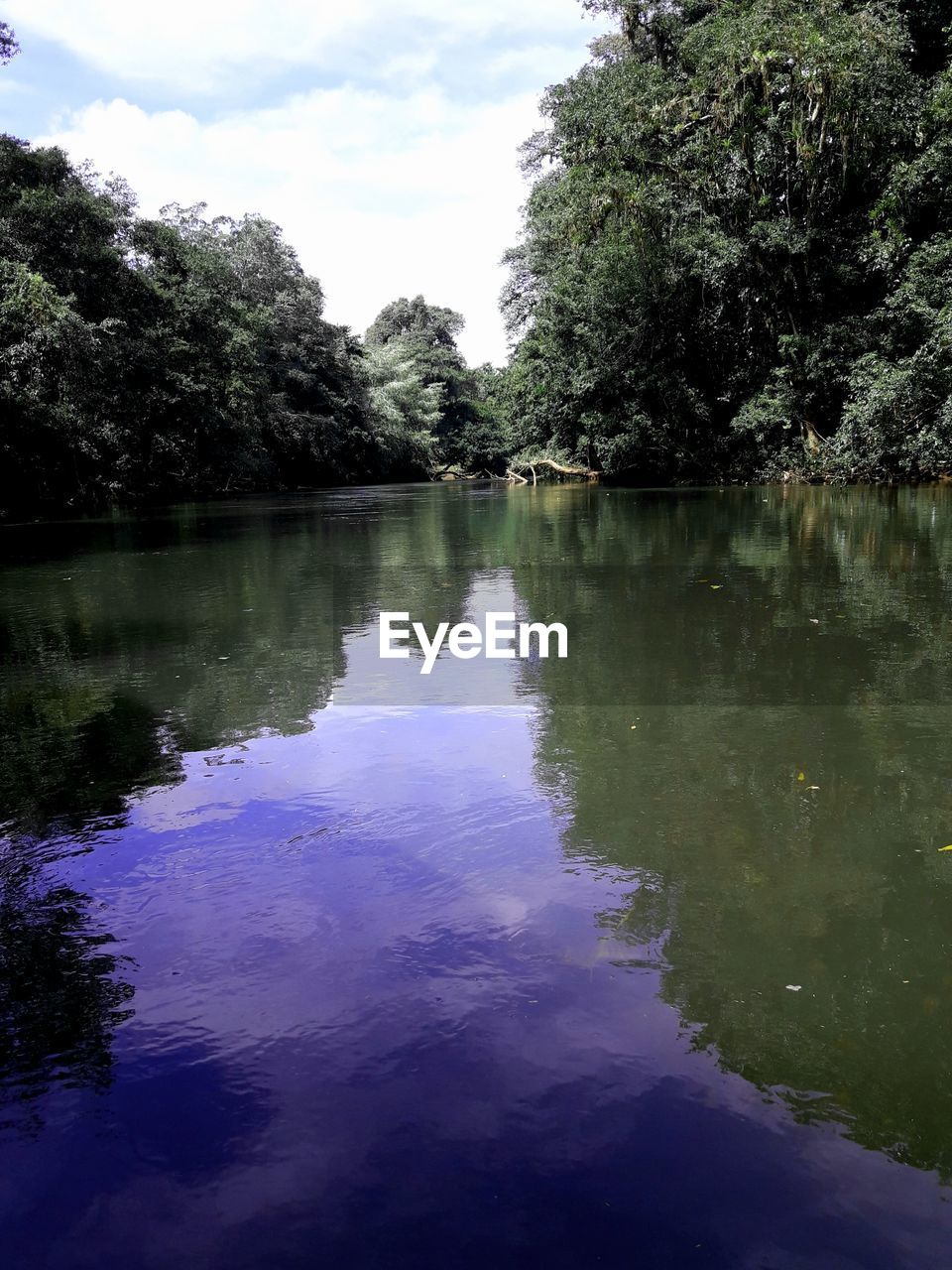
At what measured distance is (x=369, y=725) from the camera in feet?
14.4

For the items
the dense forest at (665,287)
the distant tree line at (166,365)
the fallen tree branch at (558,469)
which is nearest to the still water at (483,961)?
the dense forest at (665,287)

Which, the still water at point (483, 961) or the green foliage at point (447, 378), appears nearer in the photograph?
the still water at point (483, 961)

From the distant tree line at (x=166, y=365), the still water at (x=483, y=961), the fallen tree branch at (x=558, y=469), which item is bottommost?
the still water at (x=483, y=961)

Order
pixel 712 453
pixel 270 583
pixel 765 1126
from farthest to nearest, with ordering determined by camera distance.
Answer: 1. pixel 712 453
2. pixel 270 583
3. pixel 765 1126

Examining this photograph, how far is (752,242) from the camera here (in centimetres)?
2300

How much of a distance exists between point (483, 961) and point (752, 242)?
79.1 feet

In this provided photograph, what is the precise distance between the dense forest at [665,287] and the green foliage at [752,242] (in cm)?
7

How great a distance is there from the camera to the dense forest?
64.3 ft

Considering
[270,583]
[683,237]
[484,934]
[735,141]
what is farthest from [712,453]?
[484,934]

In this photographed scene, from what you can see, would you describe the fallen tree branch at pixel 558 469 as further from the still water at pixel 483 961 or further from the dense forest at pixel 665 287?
the still water at pixel 483 961

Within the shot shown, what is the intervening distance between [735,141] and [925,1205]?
80.0 feet

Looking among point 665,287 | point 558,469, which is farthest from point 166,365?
point 665,287

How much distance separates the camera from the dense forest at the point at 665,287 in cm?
1959

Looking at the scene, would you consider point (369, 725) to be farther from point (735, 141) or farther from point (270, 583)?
point (735, 141)
